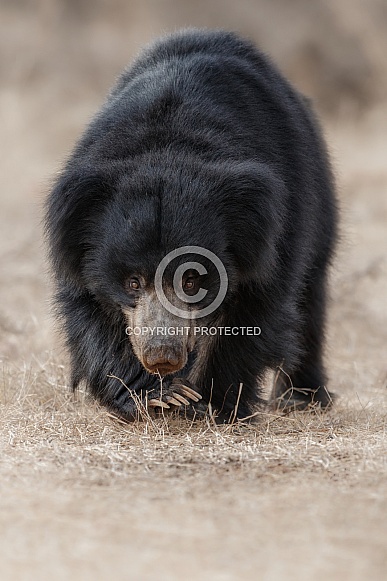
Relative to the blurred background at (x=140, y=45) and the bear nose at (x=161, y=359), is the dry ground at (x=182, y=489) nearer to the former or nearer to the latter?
the bear nose at (x=161, y=359)

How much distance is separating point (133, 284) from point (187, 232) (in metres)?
0.32

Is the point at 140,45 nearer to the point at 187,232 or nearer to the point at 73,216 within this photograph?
the point at 73,216

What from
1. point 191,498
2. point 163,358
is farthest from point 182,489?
point 163,358

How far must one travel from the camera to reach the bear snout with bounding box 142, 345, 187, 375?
3.86 m

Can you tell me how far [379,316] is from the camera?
780cm

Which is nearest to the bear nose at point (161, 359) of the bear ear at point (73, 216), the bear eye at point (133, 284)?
the bear eye at point (133, 284)

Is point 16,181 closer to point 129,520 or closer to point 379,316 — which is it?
point 379,316

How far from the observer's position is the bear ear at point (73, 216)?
13.5 ft

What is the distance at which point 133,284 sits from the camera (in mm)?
4023

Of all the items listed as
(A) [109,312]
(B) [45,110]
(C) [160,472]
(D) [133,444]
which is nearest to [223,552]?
(C) [160,472]

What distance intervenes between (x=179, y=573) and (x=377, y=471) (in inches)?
43.5

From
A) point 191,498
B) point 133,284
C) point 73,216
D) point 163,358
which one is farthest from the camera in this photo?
point 73,216

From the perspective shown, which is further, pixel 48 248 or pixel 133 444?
pixel 48 248

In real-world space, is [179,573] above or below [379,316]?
below
